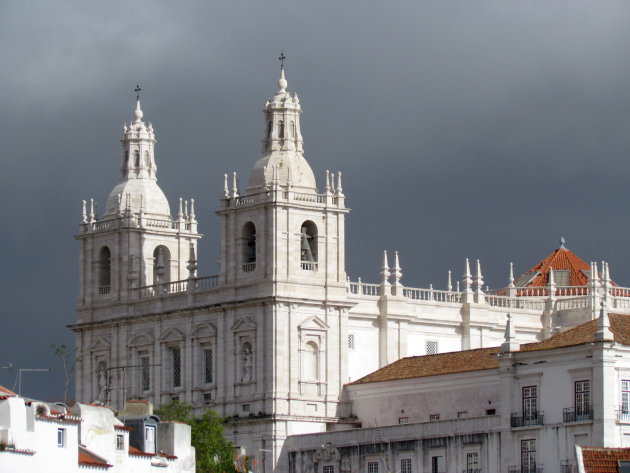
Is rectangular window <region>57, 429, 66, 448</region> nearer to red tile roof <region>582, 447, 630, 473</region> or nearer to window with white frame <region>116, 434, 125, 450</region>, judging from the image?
window with white frame <region>116, 434, 125, 450</region>

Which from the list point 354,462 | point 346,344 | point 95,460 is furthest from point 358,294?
point 95,460

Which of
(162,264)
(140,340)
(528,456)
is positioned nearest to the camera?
(528,456)

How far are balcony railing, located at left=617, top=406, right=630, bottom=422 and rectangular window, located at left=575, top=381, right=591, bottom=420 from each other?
1.32 metres

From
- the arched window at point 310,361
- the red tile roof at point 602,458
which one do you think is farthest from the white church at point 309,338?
the red tile roof at point 602,458

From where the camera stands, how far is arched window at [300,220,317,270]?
132750 millimetres

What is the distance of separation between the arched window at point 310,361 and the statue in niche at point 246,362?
2.63 metres

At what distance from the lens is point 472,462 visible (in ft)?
398

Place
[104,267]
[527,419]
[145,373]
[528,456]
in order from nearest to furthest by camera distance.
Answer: [528,456] → [527,419] → [145,373] → [104,267]

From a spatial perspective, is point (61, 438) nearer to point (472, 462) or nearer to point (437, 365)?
point (472, 462)

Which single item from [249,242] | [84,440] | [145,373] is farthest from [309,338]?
[84,440]

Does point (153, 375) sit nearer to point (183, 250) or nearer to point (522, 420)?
point (183, 250)

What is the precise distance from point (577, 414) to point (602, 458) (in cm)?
938

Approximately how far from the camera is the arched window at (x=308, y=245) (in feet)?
436

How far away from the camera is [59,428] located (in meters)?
93.5
